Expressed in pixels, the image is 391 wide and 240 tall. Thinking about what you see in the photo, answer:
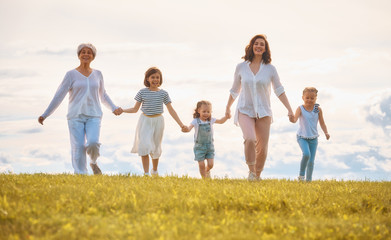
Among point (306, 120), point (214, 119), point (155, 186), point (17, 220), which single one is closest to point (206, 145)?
point (214, 119)

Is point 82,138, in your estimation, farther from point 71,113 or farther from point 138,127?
point 138,127

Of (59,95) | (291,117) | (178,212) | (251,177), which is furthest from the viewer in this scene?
(59,95)

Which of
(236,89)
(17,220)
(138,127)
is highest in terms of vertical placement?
(236,89)

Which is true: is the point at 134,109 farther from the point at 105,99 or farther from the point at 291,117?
the point at 291,117

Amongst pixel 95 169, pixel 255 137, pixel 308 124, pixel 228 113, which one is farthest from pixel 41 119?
pixel 308 124

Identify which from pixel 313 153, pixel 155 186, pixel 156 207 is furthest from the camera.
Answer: pixel 313 153

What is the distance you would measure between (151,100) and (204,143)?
80.4 inches

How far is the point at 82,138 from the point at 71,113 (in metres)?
0.70

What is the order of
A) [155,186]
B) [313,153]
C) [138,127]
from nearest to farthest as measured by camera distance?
[155,186] < [138,127] < [313,153]

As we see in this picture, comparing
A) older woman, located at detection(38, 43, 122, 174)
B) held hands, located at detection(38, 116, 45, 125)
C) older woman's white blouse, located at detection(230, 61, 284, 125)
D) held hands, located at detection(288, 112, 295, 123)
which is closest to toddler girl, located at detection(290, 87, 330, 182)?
held hands, located at detection(288, 112, 295, 123)

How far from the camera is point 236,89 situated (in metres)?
11.6

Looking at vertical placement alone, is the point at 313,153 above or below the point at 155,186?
above

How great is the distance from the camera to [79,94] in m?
11.9

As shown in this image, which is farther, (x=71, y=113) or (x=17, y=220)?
(x=71, y=113)
